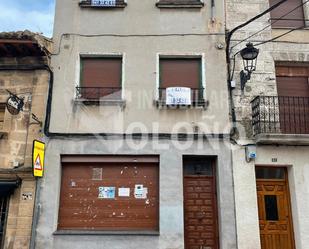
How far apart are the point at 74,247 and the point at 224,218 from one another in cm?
366

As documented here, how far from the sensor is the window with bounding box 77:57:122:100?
9.15m

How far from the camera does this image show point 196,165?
905 cm

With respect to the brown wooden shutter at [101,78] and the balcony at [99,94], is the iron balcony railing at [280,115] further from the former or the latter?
the brown wooden shutter at [101,78]

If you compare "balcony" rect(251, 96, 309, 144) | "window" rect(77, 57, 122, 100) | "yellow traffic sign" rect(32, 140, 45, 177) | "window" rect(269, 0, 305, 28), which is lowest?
"yellow traffic sign" rect(32, 140, 45, 177)

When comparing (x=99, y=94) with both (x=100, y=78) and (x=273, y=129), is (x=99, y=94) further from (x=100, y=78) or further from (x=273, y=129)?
(x=273, y=129)

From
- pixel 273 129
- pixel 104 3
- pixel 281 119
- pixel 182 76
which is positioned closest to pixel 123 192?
pixel 182 76

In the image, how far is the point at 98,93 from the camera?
30.1 feet

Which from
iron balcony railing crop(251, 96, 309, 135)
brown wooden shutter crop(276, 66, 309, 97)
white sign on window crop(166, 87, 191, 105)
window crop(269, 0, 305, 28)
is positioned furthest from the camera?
window crop(269, 0, 305, 28)

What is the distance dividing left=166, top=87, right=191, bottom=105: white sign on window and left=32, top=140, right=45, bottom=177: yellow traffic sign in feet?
11.1

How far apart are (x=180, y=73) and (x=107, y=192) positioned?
3.71 m

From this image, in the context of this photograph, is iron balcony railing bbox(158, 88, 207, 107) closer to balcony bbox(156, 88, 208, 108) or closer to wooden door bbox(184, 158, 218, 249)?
balcony bbox(156, 88, 208, 108)

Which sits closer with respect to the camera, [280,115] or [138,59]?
[280,115]

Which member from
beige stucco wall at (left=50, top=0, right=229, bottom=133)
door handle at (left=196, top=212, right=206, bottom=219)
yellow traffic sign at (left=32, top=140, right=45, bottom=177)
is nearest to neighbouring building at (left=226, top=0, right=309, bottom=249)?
beige stucco wall at (left=50, top=0, right=229, bottom=133)

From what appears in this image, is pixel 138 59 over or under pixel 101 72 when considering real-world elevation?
over
